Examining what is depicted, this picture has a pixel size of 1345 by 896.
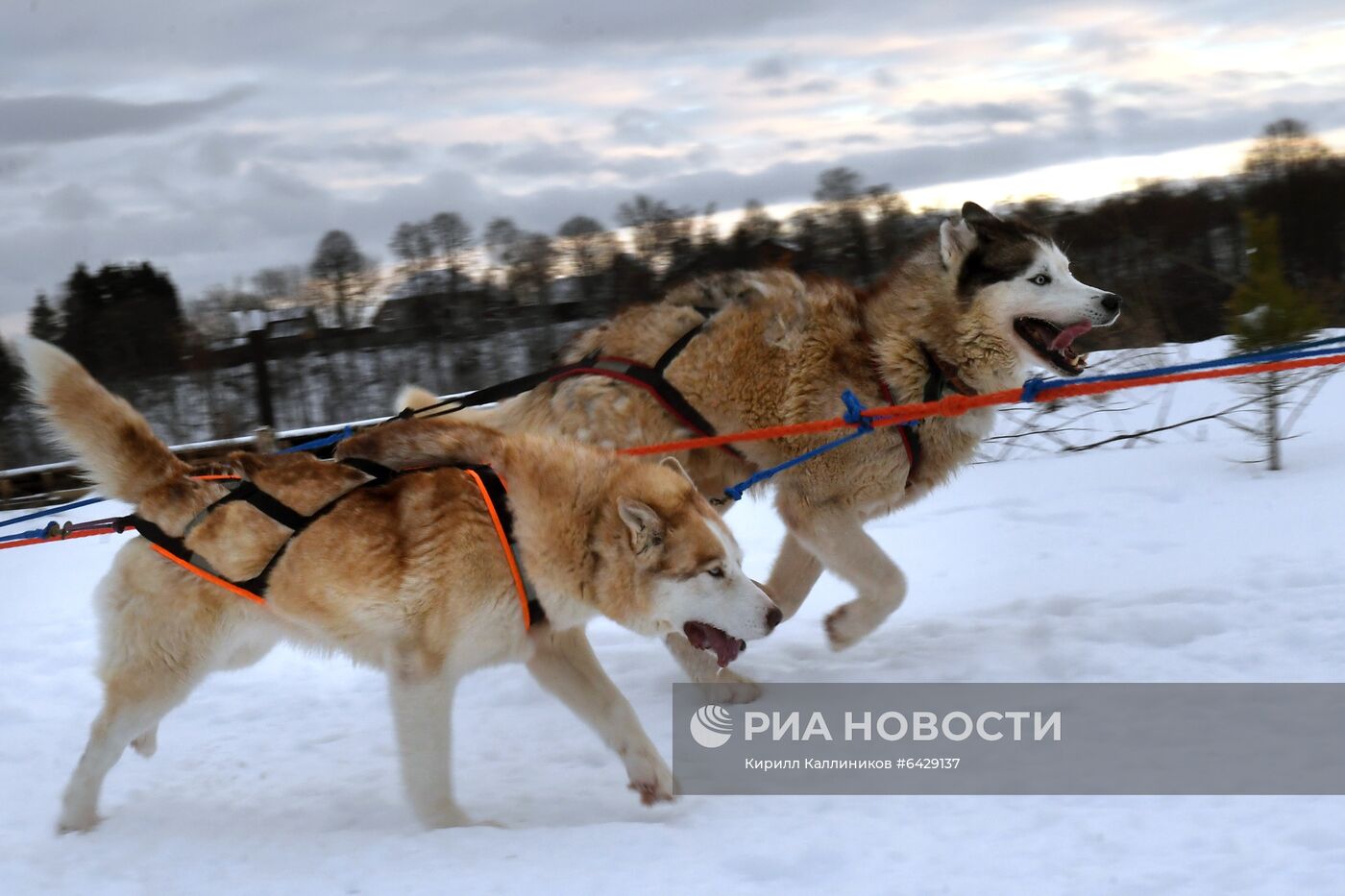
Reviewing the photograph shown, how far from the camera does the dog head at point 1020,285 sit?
199 inches

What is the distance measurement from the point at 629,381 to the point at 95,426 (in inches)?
90.5

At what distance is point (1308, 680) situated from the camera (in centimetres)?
450

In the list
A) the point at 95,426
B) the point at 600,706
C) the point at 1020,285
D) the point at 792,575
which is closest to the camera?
the point at 600,706

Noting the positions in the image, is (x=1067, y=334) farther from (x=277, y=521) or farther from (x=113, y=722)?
(x=113, y=722)

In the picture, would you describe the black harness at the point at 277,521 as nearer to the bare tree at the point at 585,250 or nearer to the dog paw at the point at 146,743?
the dog paw at the point at 146,743

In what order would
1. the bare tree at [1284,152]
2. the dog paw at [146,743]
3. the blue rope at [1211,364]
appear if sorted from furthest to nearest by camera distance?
the bare tree at [1284,152] → the dog paw at [146,743] → the blue rope at [1211,364]

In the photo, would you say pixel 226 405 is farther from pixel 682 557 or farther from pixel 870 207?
pixel 682 557

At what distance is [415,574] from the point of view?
3.86 m

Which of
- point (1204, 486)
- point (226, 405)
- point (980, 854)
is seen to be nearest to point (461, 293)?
point (226, 405)

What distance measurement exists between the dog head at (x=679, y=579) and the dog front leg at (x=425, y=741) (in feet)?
2.19

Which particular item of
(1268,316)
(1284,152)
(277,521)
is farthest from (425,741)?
(1284,152)

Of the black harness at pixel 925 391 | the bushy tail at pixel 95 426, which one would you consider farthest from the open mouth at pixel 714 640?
the bushy tail at pixel 95 426

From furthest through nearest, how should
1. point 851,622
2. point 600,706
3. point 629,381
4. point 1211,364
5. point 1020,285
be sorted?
point 629,381, point 851,622, point 1020,285, point 1211,364, point 600,706

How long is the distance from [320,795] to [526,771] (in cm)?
84
